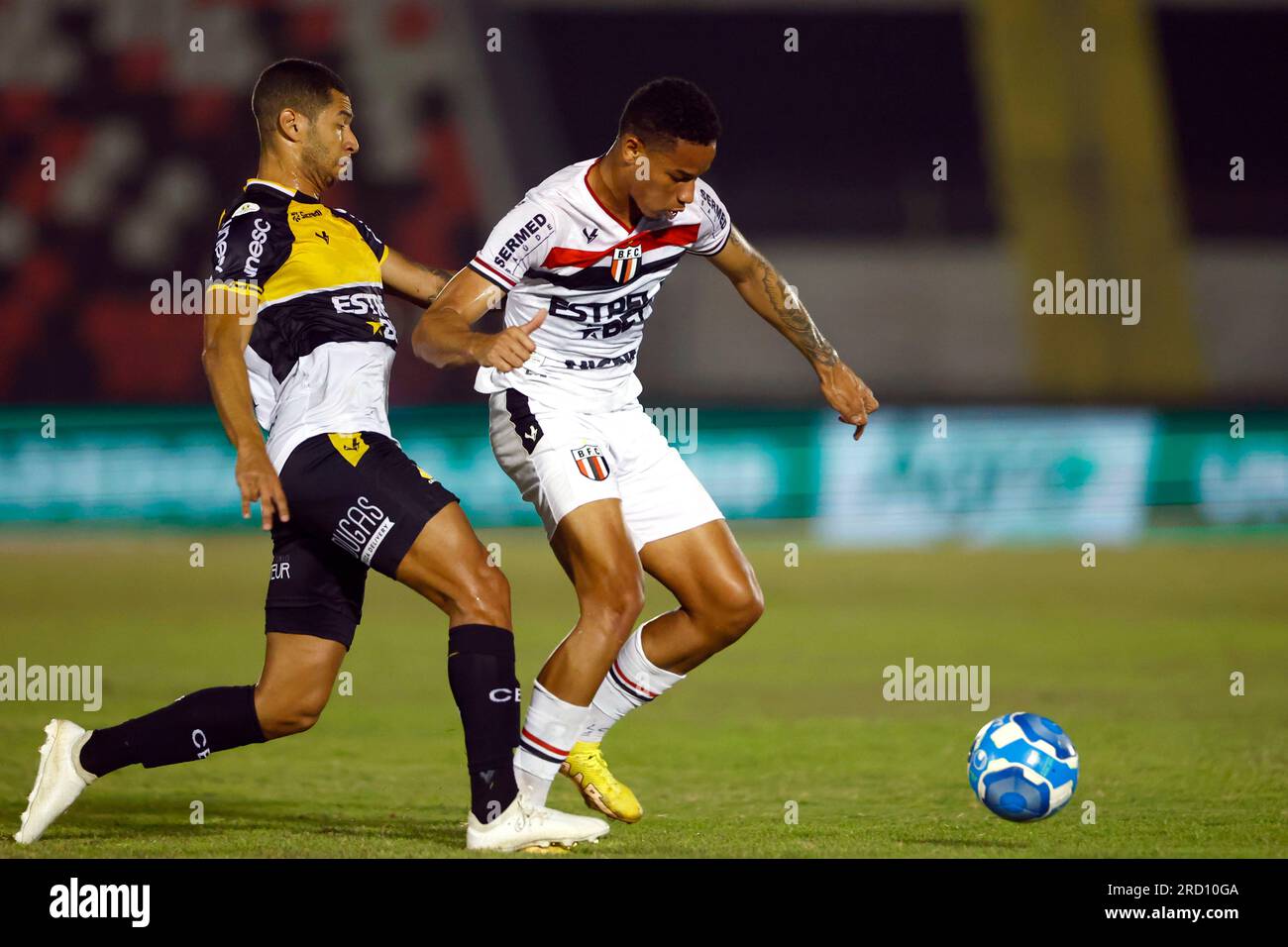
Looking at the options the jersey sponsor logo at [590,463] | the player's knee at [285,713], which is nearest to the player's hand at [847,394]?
the jersey sponsor logo at [590,463]

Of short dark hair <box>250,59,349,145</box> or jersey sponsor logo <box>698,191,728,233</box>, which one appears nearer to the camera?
short dark hair <box>250,59,349,145</box>

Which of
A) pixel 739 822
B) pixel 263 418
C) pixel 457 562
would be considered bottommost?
pixel 739 822

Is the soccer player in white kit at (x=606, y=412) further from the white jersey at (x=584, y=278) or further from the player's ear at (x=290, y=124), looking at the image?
the player's ear at (x=290, y=124)

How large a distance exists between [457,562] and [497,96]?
16.1m

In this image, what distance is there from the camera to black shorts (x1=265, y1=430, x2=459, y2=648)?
4699 millimetres

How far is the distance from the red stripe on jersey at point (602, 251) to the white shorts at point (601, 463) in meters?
0.46

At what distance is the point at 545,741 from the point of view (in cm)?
495

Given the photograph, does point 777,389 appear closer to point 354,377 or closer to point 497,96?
point 497,96

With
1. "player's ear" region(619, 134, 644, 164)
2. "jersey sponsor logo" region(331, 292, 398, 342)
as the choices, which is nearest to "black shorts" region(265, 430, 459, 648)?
"jersey sponsor logo" region(331, 292, 398, 342)

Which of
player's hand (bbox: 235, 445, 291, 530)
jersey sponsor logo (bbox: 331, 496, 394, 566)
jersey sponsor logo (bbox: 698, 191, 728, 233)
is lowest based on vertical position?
jersey sponsor logo (bbox: 331, 496, 394, 566)

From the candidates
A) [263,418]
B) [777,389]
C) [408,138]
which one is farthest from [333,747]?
[408,138]

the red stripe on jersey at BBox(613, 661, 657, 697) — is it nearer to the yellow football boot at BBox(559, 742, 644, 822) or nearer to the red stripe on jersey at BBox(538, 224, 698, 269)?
the yellow football boot at BBox(559, 742, 644, 822)

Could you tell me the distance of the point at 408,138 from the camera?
19.9 m

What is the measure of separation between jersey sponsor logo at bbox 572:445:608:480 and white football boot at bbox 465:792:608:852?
0.98 meters
